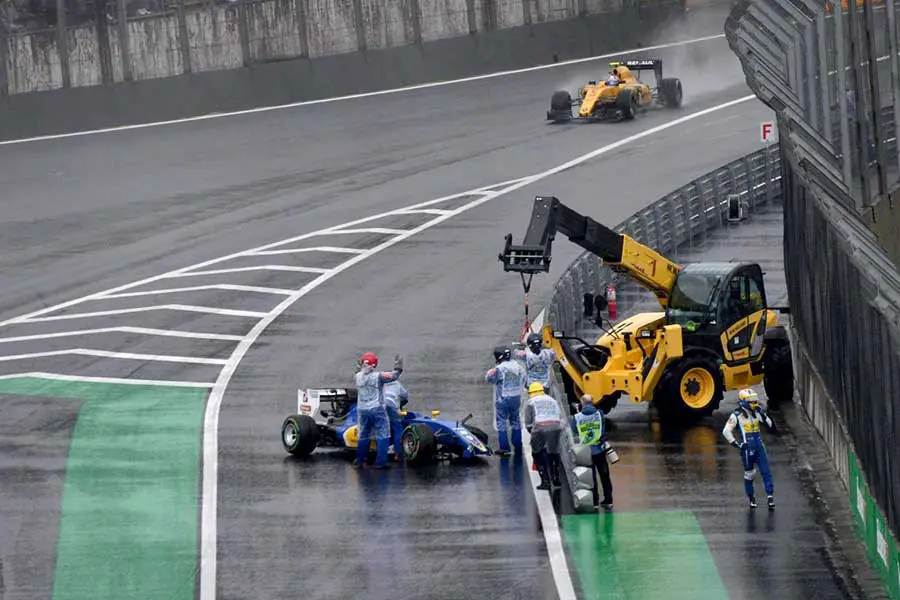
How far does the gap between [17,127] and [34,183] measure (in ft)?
17.0

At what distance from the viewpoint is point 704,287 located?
91.5ft

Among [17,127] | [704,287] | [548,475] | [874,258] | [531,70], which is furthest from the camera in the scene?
[531,70]

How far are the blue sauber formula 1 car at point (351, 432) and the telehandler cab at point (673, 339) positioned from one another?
2.47 m

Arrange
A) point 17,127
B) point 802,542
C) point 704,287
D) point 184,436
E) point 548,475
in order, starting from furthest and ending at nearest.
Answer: point 17,127
point 704,287
point 184,436
point 548,475
point 802,542

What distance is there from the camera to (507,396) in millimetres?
24531

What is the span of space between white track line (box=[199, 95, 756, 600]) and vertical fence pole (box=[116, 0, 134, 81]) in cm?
1274

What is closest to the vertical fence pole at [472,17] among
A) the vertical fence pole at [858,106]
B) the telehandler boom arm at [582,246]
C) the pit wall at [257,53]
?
the pit wall at [257,53]

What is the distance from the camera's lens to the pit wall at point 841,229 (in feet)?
61.4

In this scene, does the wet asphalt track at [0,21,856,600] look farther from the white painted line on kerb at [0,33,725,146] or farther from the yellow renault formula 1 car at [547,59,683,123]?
the white painted line on kerb at [0,33,725,146]

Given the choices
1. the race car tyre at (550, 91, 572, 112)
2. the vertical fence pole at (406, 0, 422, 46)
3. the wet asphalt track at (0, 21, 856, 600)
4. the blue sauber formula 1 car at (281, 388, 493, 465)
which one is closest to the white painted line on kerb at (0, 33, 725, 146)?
the wet asphalt track at (0, 21, 856, 600)

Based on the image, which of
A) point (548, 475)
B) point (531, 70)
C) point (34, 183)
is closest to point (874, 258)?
point (548, 475)

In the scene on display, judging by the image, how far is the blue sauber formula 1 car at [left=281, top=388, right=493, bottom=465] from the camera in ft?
80.1

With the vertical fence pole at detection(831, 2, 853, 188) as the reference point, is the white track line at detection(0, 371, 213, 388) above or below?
below

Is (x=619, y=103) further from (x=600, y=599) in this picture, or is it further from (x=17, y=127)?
(x=600, y=599)
